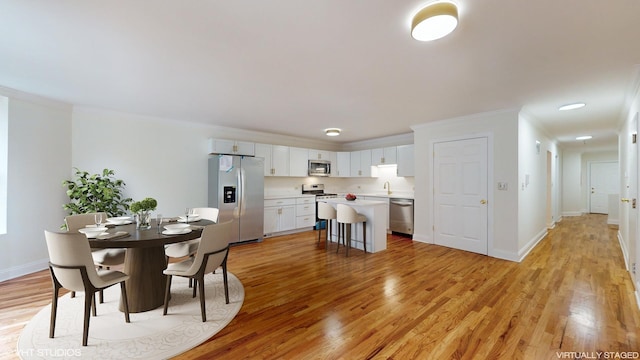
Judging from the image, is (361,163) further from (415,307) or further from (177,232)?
(177,232)

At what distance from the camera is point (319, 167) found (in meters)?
6.86

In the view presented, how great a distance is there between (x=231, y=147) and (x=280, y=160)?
1.22 m

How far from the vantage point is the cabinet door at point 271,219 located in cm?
561

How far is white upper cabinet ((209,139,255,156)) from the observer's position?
5066 millimetres

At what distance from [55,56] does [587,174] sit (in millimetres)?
14055

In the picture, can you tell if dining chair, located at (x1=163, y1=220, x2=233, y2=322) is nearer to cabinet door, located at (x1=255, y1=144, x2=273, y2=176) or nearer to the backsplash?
cabinet door, located at (x1=255, y1=144, x2=273, y2=176)

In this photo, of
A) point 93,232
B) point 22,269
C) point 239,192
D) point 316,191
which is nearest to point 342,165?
point 316,191

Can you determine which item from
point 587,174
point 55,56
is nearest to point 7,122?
point 55,56

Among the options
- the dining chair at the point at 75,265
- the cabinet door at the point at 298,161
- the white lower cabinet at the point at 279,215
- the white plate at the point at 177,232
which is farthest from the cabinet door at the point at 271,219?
the dining chair at the point at 75,265

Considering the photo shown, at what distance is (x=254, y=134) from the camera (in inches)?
232

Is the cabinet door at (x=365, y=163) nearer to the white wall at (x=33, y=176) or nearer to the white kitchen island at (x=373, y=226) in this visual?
the white kitchen island at (x=373, y=226)

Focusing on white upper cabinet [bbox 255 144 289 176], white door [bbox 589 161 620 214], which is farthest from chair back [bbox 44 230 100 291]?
white door [bbox 589 161 620 214]

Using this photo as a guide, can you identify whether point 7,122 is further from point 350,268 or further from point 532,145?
point 532,145

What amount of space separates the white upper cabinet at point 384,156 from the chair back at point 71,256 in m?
5.66
